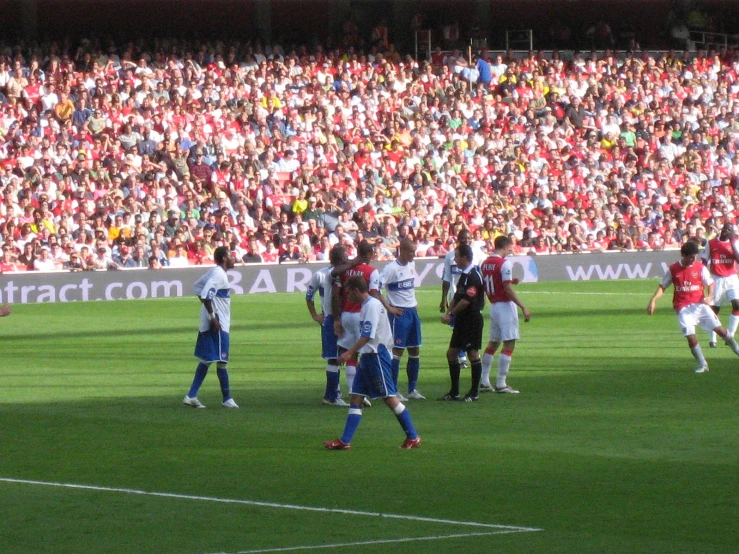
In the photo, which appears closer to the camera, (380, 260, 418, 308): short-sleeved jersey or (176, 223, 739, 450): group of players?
(176, 223, 739, 450): group of players

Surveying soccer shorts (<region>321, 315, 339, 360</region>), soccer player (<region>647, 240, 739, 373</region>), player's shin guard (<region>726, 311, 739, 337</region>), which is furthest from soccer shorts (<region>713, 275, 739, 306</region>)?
soccer shorts (<region>321, 315, 339, 360</region>)

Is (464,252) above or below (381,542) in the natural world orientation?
above

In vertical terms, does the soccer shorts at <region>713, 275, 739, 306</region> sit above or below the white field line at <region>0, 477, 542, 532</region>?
above

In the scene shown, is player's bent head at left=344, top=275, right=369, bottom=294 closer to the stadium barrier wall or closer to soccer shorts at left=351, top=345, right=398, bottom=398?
soccer shorts at left=351, top=345, right=398, bottom=398

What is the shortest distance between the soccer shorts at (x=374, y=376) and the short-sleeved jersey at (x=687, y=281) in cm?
774

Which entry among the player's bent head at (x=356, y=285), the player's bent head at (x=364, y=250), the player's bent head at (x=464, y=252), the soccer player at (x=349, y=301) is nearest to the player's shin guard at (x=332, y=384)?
the soccer player at (x=349, y=301)

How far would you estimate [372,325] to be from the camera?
40.3 feet

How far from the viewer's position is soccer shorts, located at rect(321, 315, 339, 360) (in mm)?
15750

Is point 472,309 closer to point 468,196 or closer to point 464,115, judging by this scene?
point 468,196

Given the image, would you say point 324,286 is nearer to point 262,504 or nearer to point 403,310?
point 403,310

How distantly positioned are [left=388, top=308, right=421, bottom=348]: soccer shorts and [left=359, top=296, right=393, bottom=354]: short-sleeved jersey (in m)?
3.82

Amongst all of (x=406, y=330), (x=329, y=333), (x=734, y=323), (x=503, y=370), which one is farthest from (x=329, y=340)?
(x=734, y=323)

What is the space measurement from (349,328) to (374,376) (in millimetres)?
2371

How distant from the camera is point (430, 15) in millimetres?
47062
